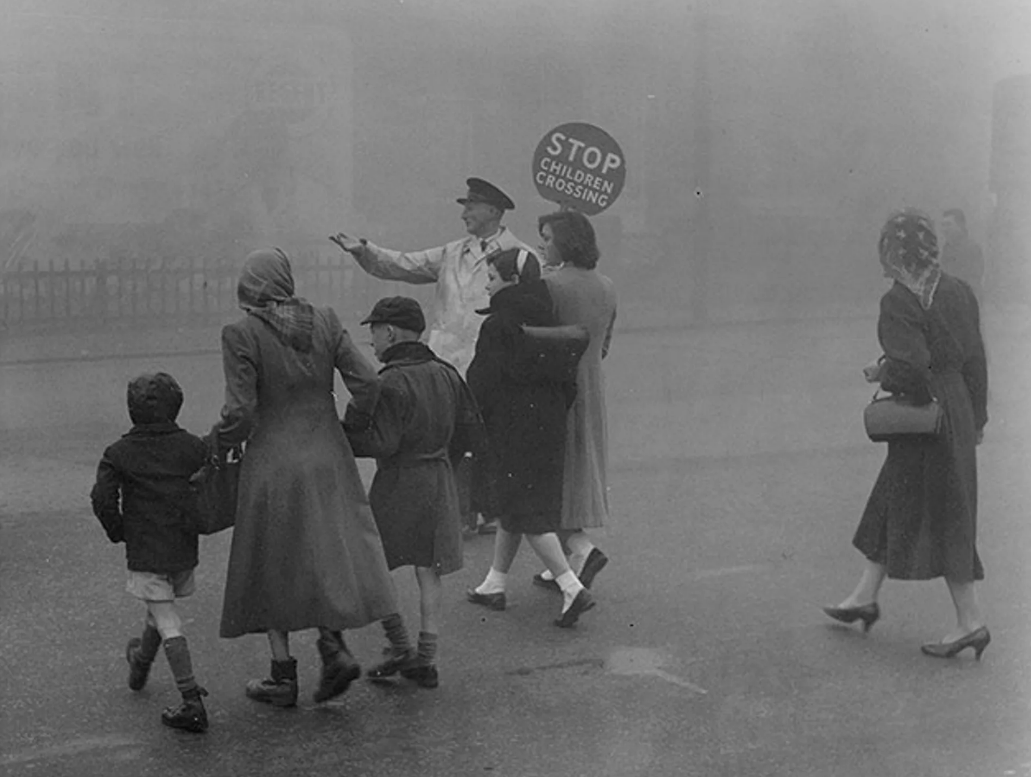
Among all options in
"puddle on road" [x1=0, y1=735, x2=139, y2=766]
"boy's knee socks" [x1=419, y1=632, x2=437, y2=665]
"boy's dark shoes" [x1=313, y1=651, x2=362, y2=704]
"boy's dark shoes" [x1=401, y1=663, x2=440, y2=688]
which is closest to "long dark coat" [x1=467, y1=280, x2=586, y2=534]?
"boy's knee socks" [x1=419, y1=632, x2=437, y2=665]

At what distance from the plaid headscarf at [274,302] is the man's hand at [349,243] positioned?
1026 millimetres

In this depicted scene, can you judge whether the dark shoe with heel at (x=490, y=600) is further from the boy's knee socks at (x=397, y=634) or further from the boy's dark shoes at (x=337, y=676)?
the boy's dark shoes at (x=337, y=676)

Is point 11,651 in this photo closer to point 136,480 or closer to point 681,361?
point 136,480

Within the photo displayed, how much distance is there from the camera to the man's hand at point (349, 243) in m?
5.48

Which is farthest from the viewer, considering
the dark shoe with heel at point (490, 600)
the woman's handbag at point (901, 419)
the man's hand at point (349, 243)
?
the dark shoe with heel at point (490, 600)

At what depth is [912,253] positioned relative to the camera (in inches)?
199

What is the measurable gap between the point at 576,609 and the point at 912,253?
163cm

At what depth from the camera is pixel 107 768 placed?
3889 mm

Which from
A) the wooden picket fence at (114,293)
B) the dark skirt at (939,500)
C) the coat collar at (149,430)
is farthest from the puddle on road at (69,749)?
the wooden picket fence at (114,293)

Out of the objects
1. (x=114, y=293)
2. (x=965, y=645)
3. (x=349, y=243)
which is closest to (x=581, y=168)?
(x=349, y=243)

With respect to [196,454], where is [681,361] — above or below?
below

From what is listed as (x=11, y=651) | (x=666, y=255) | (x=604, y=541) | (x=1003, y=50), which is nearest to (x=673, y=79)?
(x=666, y=255)

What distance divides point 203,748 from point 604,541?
9.81ft

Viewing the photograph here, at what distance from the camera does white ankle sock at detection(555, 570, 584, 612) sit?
5.38 meters
